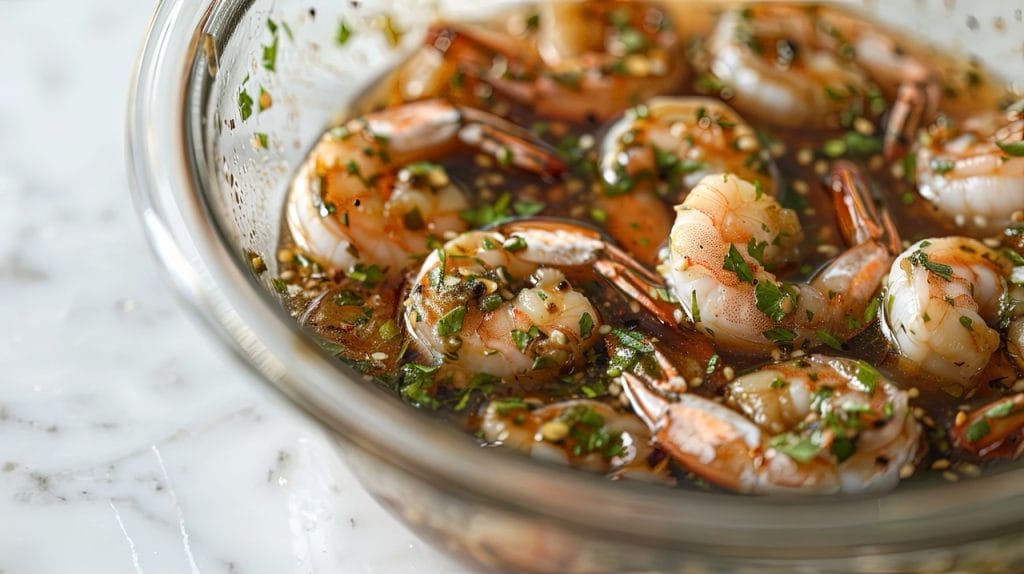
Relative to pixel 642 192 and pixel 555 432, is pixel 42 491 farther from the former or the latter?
pixel 642 192

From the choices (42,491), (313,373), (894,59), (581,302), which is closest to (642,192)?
(581,302)

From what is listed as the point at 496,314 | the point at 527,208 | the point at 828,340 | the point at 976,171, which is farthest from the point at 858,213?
the point at 496,314

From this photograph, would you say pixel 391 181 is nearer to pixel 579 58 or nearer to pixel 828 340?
pixel 579 58

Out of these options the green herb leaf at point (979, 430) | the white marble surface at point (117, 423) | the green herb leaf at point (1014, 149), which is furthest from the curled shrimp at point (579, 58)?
the green herb leaf at point (979, 430)

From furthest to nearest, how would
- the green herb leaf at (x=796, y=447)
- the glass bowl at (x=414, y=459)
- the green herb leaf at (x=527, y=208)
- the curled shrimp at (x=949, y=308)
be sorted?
the green herb leaf at (x=527, y=208) → the curled shrimp at (x=949, y=308) → the green herb leaf at (x=796, y=447) → the glass bowl at (x=414, y=459)

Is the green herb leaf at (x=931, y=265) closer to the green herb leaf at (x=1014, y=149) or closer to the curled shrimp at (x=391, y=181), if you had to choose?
the green herb leaf at (x=1014, y=149)
